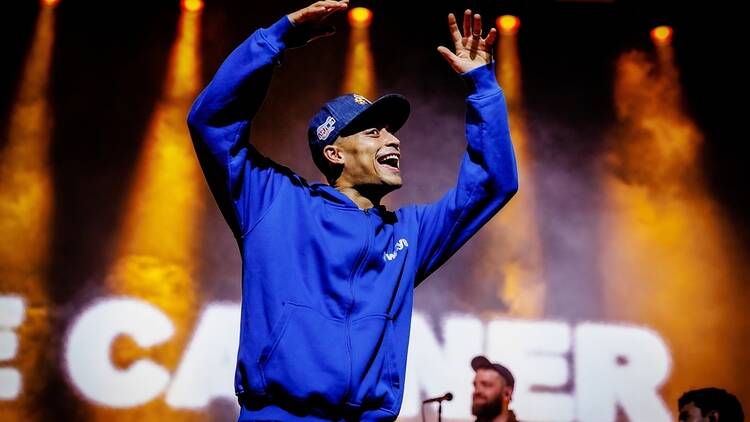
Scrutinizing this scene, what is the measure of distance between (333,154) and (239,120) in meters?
0.38

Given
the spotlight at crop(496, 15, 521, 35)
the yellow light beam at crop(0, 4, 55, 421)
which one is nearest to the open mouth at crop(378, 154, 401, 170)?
the yellow light beam at crop(0, 4, 55, 421)

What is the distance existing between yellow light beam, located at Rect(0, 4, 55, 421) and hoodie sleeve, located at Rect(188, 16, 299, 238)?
4.87 meters

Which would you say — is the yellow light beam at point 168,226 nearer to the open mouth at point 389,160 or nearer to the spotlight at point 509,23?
the spotlight at point 509,23

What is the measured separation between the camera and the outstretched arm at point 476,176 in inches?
89.4

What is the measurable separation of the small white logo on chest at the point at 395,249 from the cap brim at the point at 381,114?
1.18 ft

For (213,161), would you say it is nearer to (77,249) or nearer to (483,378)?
(483,378)

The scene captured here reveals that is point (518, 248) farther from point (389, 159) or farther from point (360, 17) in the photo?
point (389, 159)

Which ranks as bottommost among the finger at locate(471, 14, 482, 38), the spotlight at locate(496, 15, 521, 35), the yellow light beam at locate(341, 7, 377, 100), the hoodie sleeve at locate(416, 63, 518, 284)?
the hoodie sleeve at locate(416, 63, 518, 284)

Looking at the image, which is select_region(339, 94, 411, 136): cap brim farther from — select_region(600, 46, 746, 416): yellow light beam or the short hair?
select_region(600, 46, 746, 416): yellow light beam

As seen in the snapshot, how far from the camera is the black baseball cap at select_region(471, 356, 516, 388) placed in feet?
20.1

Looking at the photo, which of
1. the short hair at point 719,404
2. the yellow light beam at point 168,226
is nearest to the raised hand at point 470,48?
the short hair at point 719,404

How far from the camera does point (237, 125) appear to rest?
2.06m

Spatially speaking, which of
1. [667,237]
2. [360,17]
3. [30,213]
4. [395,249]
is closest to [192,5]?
[360,17]

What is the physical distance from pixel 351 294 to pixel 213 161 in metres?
0.48
